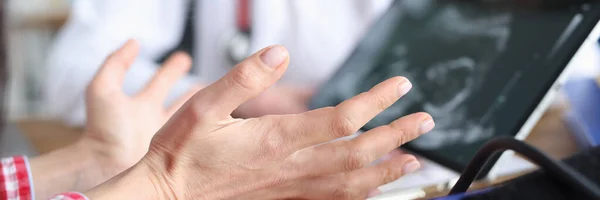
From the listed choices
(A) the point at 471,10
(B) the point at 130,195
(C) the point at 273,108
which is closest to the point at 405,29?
(A) the point at 471,10

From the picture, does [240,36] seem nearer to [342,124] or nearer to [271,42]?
[271,42]

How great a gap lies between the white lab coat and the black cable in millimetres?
583

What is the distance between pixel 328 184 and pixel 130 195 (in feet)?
0.34

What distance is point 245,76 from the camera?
0.90ft

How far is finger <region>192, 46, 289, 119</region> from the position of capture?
276 mm

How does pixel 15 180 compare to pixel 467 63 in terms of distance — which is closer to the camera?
pixel 15 180

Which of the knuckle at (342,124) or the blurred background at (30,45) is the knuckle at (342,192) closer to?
the knuckle at (342,124)

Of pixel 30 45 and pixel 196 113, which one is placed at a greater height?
pixel 196 113

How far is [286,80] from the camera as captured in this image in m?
0.87

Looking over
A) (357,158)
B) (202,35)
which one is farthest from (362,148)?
(202,35)

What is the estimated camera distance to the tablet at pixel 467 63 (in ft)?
1.44

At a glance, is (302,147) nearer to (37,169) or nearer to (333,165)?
(333,165)

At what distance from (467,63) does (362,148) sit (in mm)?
245

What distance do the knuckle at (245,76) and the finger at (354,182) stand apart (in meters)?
0.08
